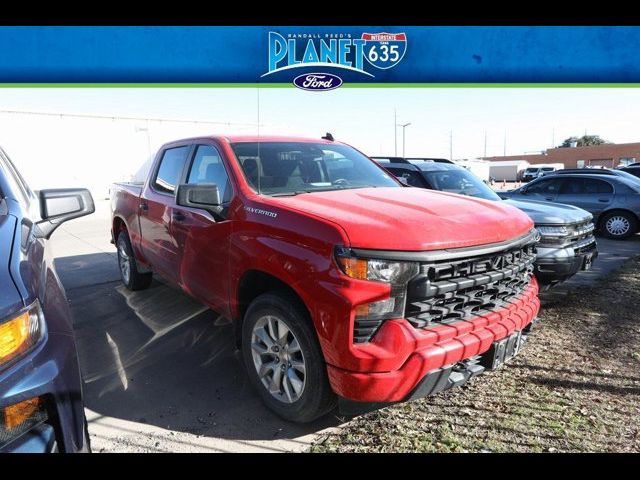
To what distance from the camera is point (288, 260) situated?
259cm

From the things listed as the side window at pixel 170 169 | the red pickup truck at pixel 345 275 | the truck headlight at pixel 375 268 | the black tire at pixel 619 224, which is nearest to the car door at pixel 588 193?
the black tire at pixel 619 224

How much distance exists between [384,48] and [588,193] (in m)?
5.84

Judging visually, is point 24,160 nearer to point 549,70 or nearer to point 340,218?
point 549,70

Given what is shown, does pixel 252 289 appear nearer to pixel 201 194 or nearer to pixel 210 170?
pixel 201 194

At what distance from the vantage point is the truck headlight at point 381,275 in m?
2.31

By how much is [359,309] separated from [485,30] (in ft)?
29.3

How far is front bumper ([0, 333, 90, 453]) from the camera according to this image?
5.08 ft

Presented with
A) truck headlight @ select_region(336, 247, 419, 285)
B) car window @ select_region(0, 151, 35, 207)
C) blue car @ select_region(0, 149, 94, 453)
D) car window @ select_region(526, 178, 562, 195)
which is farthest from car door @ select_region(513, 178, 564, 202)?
blue car @ select_region(0, 149, 94, 453)

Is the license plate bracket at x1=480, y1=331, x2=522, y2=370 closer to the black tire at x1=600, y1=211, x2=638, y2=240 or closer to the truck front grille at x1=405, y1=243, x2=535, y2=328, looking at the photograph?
the truck front grille at x1=405, y1=243, x2=535, y2=328

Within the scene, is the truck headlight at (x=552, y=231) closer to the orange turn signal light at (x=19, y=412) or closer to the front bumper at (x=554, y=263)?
the front bumper at (x=554, y=263)

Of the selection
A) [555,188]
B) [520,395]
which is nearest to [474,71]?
[555,188]

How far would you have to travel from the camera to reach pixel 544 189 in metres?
10.6

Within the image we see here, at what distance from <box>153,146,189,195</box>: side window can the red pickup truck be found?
506 mm

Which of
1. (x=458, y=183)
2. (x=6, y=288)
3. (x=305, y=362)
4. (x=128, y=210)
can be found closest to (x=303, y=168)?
(x=305, y=362)
